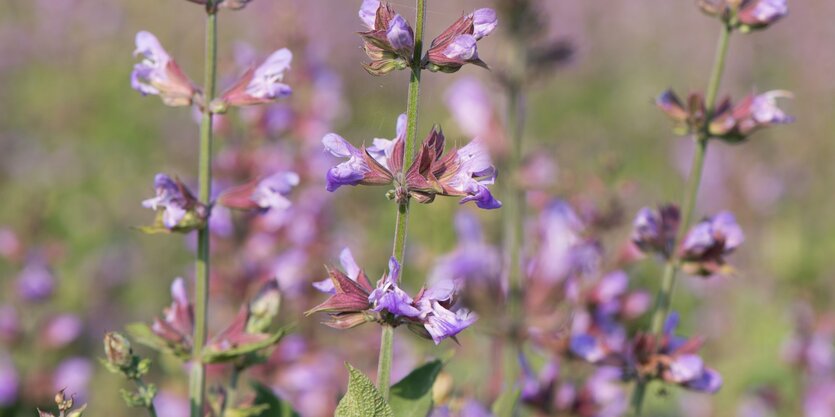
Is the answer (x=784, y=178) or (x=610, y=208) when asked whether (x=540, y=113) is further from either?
(x=610, y=208)

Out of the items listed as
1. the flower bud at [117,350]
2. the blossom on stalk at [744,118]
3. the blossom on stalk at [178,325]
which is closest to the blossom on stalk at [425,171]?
the flower bud at [117,350]

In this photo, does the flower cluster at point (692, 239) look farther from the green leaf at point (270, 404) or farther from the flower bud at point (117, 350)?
→ the flower bud at point (117, 350)

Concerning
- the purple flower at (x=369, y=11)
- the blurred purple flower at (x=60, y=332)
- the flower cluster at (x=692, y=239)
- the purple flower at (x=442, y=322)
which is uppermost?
the purple flower at (x=369, y=11)

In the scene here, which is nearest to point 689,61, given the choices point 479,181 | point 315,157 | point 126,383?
point 315,157

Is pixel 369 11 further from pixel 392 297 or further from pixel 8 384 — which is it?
pixel 8 384

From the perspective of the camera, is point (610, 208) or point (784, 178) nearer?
point (610, 208)

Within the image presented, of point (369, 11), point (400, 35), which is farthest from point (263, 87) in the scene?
point (400, 35)
